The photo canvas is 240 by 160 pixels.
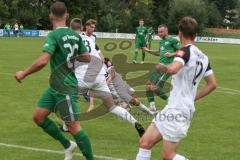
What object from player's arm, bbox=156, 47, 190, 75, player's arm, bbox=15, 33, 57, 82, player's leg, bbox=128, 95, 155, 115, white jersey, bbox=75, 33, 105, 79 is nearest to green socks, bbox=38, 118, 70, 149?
player's arm, bbox=15, 33, 57, 82

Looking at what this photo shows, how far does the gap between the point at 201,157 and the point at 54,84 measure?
2467 millimetres

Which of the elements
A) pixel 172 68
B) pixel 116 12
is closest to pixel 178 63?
pixel 172 68

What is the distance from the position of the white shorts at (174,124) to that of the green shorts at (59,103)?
1.61m

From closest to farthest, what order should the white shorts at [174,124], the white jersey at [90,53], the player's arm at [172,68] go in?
the player's arm at [172,68], the white shorts at [174,124], the white jersey at [90,53]

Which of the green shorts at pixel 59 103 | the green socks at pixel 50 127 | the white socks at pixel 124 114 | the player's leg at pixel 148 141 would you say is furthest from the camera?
the white socks at pixel 124 114

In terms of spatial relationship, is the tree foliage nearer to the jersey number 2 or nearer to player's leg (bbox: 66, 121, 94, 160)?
player's leg (bbox: 66, 121, 94, 160)

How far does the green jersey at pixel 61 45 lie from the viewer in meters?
6.38

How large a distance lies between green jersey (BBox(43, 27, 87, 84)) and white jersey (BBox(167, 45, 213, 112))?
1.65m

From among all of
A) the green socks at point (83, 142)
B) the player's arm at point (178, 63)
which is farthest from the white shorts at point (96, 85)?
the player's arm at point (178, 63)

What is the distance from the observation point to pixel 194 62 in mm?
5461

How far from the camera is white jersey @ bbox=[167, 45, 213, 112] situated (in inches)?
214

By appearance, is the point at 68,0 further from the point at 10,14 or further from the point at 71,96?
the point at 71,96

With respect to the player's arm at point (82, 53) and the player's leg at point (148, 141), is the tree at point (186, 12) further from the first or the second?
the player's leg at point (148, 141)

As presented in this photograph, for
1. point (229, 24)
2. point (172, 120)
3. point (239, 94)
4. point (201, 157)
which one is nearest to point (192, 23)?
point (172, 120)
